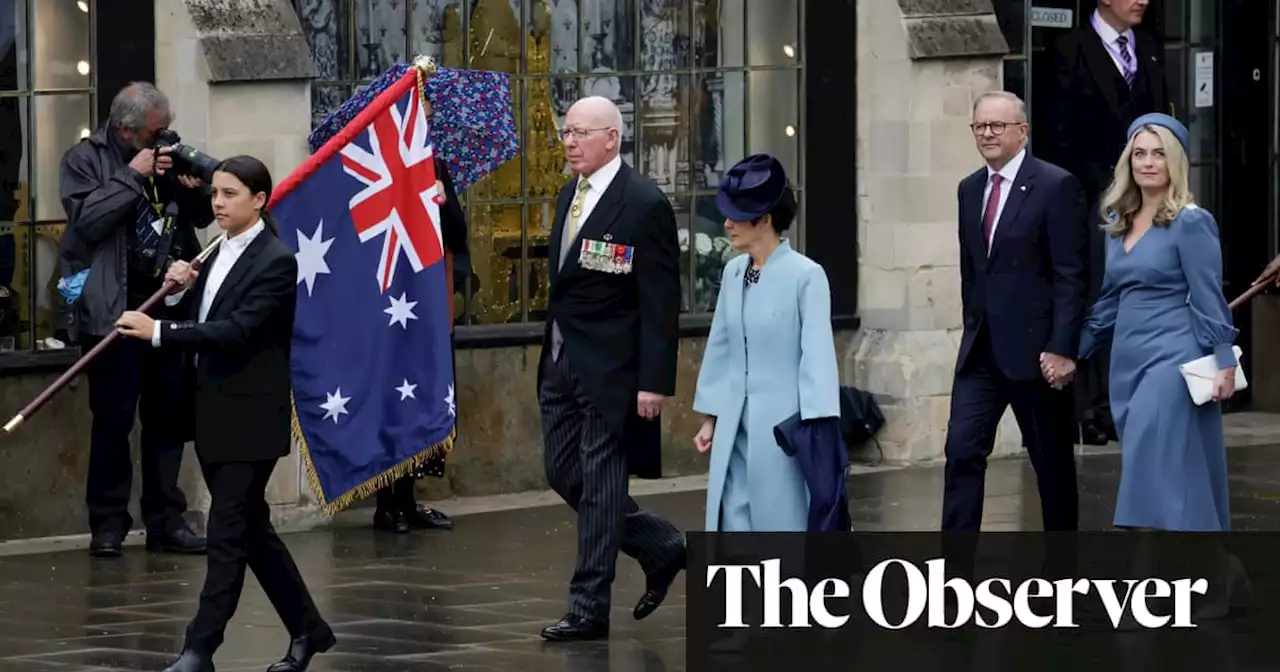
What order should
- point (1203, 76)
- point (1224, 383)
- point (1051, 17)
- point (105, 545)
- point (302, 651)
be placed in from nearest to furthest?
1. point (302, 651)
2. point (1224, 383)
3. point (105, 545)
4. point (1051, 17)
5. point (1203, 76)

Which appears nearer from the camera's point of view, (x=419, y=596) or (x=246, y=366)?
(x=246, y=366)

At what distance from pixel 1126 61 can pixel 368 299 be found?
16.8ft

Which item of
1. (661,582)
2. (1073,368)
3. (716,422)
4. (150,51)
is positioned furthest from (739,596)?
(150,51)

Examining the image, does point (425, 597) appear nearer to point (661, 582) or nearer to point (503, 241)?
point (661, 582)

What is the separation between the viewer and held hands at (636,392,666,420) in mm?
9820

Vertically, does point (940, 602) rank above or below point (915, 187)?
below

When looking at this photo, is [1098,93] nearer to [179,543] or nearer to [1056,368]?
[1056,368]

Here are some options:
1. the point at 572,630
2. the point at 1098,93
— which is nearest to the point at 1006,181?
the point at 572,630

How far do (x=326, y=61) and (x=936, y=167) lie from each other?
10.7 feet

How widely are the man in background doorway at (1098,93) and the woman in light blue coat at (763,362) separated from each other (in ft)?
20.7

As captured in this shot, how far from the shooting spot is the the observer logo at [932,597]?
295 inches

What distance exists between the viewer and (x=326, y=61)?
13266mm

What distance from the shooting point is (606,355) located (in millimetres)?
9961

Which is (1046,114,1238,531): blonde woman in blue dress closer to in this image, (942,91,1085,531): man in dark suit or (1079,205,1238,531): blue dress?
(1079,205,1238,531): blue dress
